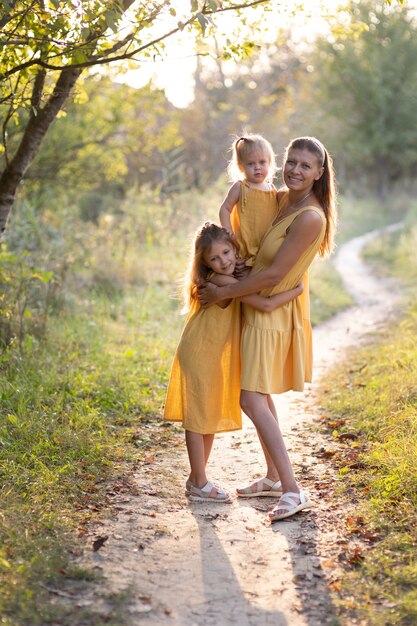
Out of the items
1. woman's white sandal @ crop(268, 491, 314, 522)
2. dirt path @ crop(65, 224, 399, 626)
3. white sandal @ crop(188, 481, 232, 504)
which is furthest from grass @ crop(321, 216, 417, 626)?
white sandal @ crop(188, 481, 232, 504)

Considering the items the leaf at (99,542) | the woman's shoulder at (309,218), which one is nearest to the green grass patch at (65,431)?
the leaf at (99,542)

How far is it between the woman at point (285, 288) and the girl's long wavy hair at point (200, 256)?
0.29 feet

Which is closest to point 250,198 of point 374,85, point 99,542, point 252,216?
point 252,216

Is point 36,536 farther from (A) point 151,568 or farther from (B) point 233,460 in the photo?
(B) point 233,460

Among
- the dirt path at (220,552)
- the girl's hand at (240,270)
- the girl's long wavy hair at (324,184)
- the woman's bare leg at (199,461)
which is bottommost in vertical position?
the dirt path at (220,552)

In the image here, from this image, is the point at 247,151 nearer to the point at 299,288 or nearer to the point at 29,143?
the point at 299,288

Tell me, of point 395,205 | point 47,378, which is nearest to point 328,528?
point 47,378

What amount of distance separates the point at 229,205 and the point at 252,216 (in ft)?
0.47

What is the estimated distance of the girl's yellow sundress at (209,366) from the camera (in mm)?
4445

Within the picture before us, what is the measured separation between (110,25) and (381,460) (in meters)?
2.96

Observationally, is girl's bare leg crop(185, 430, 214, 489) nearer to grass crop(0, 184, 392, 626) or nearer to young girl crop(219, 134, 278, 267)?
grass crop(0, 184, 392, 626)

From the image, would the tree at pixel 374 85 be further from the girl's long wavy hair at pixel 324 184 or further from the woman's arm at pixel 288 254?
the woman's arm at pixel 288 254

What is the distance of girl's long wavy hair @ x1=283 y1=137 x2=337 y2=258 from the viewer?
4191 mm

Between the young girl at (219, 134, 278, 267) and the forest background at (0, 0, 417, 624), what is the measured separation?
0.72 meters
